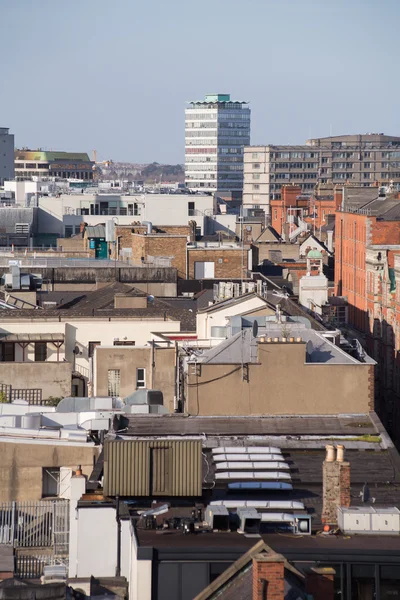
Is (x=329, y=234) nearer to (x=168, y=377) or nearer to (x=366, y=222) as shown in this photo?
(x=366, y=222)

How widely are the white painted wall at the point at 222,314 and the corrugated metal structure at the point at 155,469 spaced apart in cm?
2996

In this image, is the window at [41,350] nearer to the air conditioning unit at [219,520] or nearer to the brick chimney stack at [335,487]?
the brick chimney stack at [335,487]

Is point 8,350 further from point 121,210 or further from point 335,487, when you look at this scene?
point 121,210

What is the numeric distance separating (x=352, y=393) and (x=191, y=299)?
33.4 m

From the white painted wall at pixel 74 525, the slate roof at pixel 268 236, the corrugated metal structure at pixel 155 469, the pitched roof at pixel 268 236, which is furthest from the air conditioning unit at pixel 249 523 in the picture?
the pitched roof at pixel 268 236

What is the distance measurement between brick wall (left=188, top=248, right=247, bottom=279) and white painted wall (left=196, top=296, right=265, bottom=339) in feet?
115

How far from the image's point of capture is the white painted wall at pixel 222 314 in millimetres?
61469

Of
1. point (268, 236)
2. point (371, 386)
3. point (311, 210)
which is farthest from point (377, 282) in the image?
point (311, 210)

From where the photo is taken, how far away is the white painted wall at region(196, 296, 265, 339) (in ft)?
202

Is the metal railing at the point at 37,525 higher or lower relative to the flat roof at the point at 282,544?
lower

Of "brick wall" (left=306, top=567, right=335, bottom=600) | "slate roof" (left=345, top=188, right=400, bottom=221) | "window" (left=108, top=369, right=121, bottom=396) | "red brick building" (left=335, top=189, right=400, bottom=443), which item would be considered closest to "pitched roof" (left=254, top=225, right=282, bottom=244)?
"red brick building" (left=335, top=189, right=400, bottom=443)

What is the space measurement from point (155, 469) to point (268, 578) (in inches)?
360

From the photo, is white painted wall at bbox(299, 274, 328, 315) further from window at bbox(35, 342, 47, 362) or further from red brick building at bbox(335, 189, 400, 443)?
window at bbox(35, 342, 47, 362)

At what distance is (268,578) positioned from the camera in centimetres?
2150
